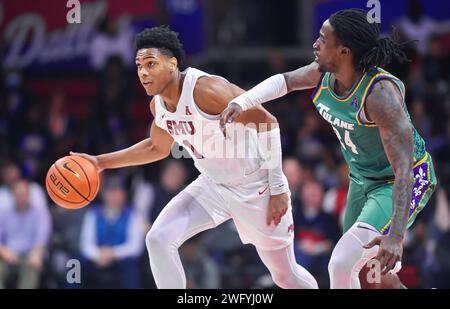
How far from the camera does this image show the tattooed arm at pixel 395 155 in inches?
168

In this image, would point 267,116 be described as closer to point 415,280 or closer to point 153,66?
point 153,66

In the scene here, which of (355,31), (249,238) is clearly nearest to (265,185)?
(249,238)

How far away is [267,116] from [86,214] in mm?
3934

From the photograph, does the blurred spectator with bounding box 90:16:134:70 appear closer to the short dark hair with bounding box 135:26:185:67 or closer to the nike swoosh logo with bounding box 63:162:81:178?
the nike swoosh logo with bounding box 63:162:81:178

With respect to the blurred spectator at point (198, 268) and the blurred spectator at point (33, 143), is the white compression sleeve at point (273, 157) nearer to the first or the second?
the blurred spectator at point (198, 268)

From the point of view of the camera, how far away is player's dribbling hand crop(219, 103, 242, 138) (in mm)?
4594

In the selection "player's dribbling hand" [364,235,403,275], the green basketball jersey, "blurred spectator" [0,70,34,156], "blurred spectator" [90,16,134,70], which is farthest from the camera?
"blurred spectator" [90,16,134,70]

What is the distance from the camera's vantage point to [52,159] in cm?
938

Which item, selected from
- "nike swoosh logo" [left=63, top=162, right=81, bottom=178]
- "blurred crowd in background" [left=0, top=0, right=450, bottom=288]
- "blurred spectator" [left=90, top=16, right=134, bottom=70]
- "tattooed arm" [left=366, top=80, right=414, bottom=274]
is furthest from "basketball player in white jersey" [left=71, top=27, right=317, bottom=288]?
"blurred spectator" [left=90, top=16, right=134, bottom=70]

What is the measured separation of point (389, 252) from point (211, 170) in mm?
1292

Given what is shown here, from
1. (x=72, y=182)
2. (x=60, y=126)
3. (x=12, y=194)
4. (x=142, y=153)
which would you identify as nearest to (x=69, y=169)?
(x=72, y=182)

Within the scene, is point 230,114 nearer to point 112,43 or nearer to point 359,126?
point 359,126

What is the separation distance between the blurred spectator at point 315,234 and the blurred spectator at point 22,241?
2.52 meters

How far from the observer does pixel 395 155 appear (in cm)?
438
